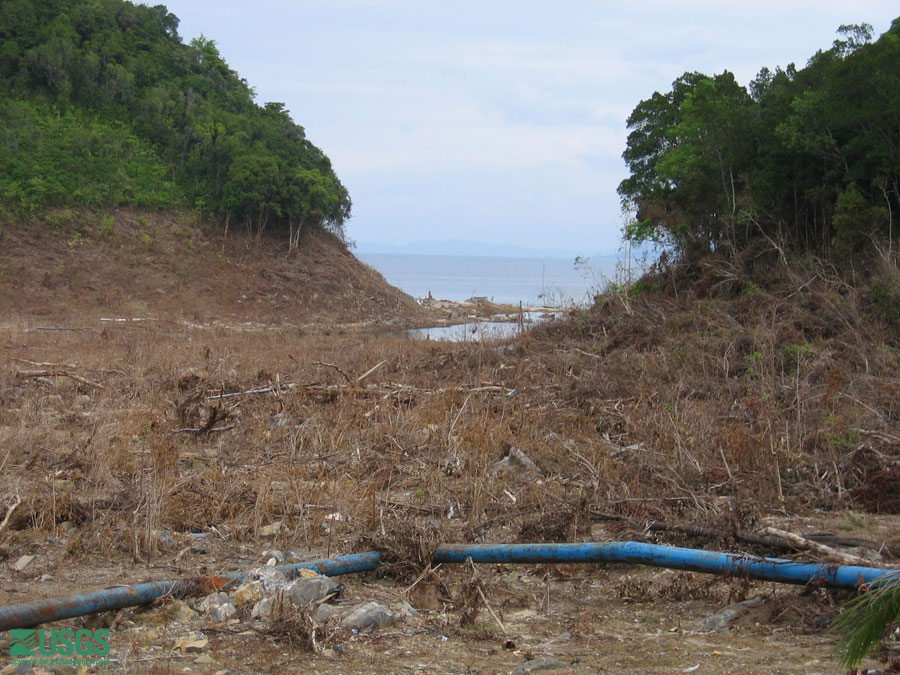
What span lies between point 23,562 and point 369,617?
2.40m

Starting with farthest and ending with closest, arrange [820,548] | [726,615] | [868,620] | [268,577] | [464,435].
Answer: [464,435] < [820,548] < [268,577] < [726,615] < [868,620]

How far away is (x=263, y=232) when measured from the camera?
3884 cm

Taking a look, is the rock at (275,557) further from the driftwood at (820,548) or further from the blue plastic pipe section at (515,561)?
the driftwood at (820,548)

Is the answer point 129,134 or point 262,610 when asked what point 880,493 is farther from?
point 129,134

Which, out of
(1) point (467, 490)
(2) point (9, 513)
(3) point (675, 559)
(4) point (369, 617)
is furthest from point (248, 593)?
(1) point (467, 490)

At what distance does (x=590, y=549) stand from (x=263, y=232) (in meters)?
36.1

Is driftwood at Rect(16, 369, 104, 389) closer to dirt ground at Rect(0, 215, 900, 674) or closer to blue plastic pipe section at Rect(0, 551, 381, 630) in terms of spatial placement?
dirt ground at Rect(0, 215, 900, 674)

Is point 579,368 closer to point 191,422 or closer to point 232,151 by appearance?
point 191,422

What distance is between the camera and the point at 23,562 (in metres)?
4.98

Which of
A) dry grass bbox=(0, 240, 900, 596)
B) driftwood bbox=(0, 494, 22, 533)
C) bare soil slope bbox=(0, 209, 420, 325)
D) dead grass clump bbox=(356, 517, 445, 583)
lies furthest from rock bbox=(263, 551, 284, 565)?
bare soil slope bbox=(0, 209, 420, 325)

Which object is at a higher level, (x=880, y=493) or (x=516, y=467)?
A: (x=880, y=493)

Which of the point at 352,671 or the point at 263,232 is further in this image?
the point at 263,232

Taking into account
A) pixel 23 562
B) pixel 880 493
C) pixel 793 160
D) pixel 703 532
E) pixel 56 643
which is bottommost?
pixel 23 562

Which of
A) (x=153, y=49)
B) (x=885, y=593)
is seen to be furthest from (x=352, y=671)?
(x=153, y=49)
